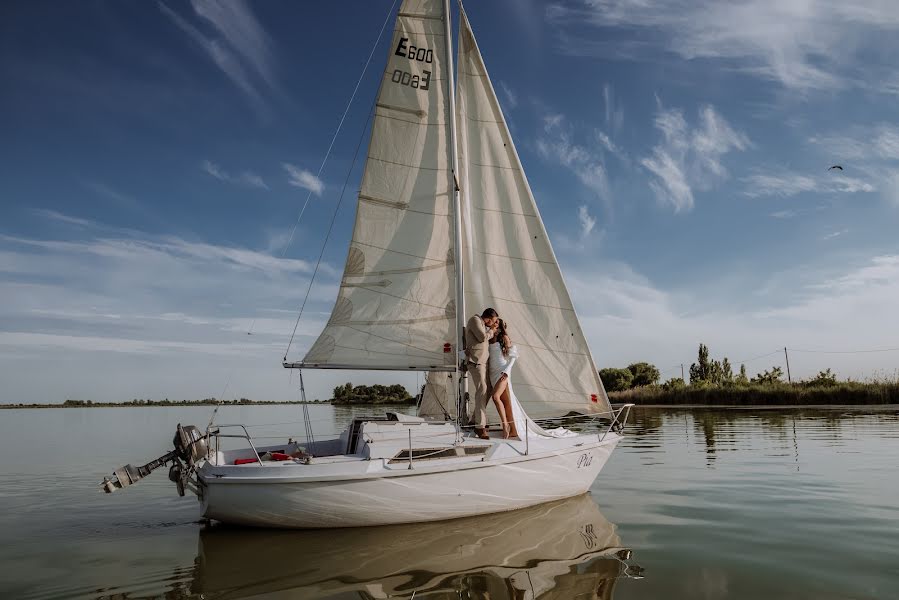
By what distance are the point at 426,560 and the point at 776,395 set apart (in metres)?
34.0

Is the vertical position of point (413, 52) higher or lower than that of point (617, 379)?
higher

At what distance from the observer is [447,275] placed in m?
10.5

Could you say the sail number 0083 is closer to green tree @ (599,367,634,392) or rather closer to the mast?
the mast

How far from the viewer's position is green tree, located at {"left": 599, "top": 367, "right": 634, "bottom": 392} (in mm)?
55072

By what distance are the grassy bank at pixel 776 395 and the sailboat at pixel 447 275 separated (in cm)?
2822

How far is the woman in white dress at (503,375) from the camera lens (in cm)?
927

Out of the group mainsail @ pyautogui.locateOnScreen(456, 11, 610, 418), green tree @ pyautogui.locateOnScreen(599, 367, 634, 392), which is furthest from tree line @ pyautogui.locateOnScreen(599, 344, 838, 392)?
mainsail @ pyautogui.locateOnScreen(456, 11, 610, 418)

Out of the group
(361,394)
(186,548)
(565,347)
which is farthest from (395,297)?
(361,394)

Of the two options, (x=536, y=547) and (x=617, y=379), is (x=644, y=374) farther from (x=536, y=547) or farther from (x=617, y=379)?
(x=536, y=547)

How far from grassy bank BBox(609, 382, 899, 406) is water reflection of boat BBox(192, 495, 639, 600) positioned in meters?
30.6

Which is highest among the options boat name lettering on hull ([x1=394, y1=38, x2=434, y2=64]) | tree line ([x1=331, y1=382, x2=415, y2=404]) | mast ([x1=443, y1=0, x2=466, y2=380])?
boat name lettering on hull ([x1=394, y1=38, x2=434, y2=64])

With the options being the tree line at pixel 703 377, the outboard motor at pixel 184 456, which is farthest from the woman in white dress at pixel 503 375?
the tree line at pixel 703 377

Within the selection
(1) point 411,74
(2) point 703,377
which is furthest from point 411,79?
(2) point 703,377

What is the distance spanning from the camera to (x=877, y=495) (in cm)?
911
